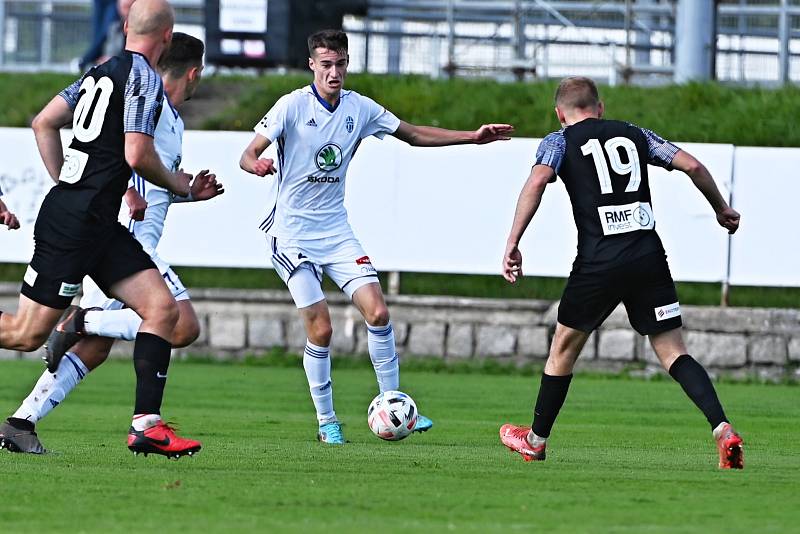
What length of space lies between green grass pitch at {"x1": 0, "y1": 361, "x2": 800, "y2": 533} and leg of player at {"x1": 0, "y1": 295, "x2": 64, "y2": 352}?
0.56 metres

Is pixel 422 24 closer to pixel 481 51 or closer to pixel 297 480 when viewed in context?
pixel 481 51

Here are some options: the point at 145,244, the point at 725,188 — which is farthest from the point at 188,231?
the point at 145,244

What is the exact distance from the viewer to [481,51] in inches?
851

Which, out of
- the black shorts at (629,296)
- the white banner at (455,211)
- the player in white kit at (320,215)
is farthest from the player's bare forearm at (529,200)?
the white banner at (455,211)

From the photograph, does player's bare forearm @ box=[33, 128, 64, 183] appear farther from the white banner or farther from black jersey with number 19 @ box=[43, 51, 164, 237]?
the white banner

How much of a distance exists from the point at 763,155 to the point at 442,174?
3.18 meters

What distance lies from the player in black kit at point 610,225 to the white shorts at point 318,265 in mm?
1794

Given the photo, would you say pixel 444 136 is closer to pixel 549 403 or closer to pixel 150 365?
pixel 549 403

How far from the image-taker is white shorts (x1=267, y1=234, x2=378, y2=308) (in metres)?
9.61

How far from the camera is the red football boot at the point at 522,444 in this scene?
8148mm

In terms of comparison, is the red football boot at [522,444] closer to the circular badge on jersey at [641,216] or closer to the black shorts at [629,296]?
the black shorts at [629,296]

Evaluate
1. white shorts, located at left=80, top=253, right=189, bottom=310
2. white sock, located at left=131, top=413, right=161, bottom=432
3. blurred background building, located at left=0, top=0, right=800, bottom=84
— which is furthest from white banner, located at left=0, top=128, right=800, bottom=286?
white sock, located at left=131, top=413, right=161, bottom=432

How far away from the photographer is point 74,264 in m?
7.23

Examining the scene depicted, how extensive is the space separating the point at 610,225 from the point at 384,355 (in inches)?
84.4
